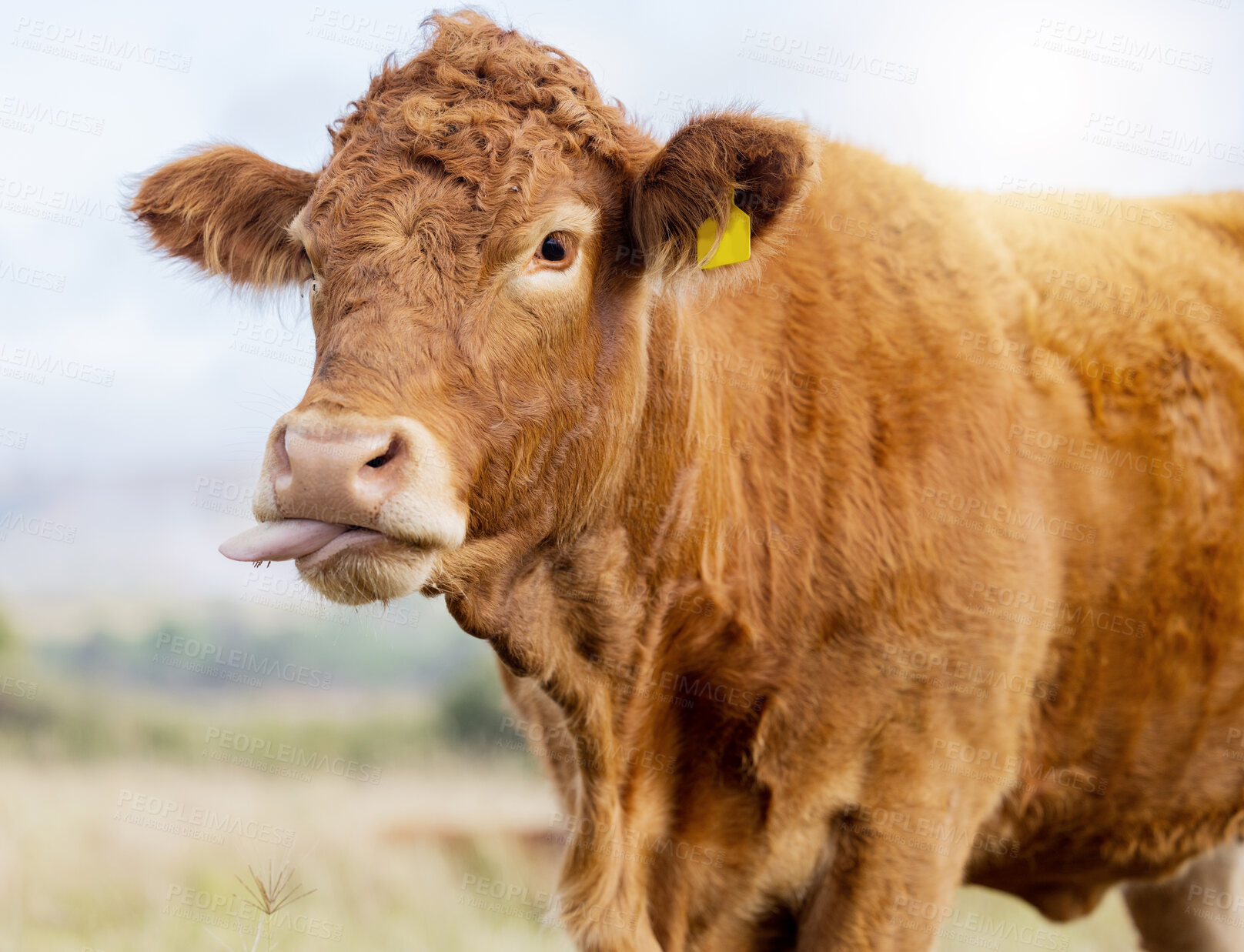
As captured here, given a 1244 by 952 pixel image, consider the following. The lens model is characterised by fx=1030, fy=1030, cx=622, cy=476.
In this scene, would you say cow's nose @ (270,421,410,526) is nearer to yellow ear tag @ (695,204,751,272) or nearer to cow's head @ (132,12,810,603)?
cow's head @ (132,12,810,603)

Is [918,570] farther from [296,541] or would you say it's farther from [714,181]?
[296,541]

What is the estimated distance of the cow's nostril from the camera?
231 centimetres

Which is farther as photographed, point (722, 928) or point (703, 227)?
point (722, 928)

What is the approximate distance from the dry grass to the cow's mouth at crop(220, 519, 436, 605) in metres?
2.42

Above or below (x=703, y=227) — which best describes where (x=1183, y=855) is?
below

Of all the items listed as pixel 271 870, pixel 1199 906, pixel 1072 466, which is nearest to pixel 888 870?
pixel 1072 466

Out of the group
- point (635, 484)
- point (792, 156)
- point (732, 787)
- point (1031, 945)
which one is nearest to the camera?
point (792, 156)

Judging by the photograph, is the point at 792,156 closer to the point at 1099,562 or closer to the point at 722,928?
the point at 1099,562

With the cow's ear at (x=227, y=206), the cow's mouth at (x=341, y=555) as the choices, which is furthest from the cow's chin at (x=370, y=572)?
the cow's ear at (x=227, y=206)

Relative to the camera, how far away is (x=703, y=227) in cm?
295

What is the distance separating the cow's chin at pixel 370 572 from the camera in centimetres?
239

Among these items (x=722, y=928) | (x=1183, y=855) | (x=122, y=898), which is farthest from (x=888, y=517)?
(x=122, y=898)

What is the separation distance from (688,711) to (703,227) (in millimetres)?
1607

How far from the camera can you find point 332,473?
7.32 feet
